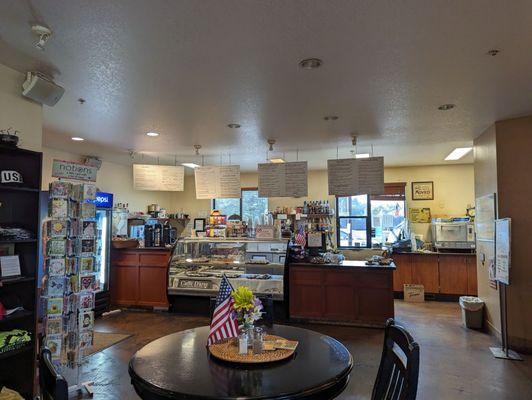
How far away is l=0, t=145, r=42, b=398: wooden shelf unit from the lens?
9.89 feet

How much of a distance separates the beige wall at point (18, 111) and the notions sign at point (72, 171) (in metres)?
0.23

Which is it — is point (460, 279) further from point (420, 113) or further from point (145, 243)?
point (145, 243)

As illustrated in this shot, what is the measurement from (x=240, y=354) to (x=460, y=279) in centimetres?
682

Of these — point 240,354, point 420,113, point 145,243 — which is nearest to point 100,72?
point 240,354

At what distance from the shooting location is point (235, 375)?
178 centimetres

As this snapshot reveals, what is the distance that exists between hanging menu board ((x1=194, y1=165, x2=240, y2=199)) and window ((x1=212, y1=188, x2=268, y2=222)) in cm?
329

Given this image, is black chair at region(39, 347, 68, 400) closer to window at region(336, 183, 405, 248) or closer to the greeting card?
the greeting card

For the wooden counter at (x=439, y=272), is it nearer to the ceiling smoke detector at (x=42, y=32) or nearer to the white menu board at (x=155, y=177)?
the white menu board at (x=155, y=177)

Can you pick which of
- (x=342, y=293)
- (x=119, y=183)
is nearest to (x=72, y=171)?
(x=342, y=293)

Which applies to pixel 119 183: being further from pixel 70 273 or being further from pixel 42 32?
pixel 42 32

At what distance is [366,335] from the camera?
5211mm

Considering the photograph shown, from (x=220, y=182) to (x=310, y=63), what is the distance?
363 centimetres

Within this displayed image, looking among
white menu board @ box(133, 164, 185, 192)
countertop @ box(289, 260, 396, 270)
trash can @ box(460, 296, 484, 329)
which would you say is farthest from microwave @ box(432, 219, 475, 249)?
white menu board @ box(133, 164, 185, 192)

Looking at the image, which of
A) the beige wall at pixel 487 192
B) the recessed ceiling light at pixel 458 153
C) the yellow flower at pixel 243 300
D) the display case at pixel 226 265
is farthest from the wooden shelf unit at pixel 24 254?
the recessed ceiling light at pixel 458 153
